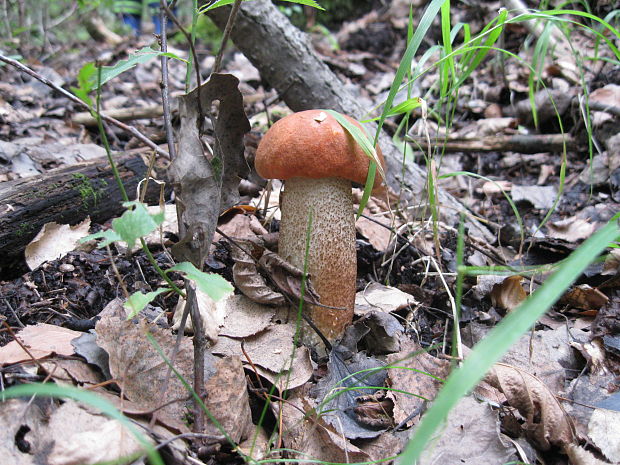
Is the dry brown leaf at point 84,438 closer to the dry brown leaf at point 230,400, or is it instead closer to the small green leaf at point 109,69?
the dry brown leaf at point 230,400

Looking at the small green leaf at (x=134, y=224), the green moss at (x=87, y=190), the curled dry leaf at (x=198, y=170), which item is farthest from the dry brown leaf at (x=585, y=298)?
the green moss at (x=87, y=190)

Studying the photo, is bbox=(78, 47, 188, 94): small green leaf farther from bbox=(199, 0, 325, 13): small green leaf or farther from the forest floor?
the forest floor

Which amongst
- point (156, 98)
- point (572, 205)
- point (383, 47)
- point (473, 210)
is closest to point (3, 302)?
point (473, 210)

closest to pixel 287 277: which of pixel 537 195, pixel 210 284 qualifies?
pixel 210 284

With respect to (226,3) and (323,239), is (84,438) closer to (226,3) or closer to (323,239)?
(323,239)

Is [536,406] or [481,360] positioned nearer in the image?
[481,360]
